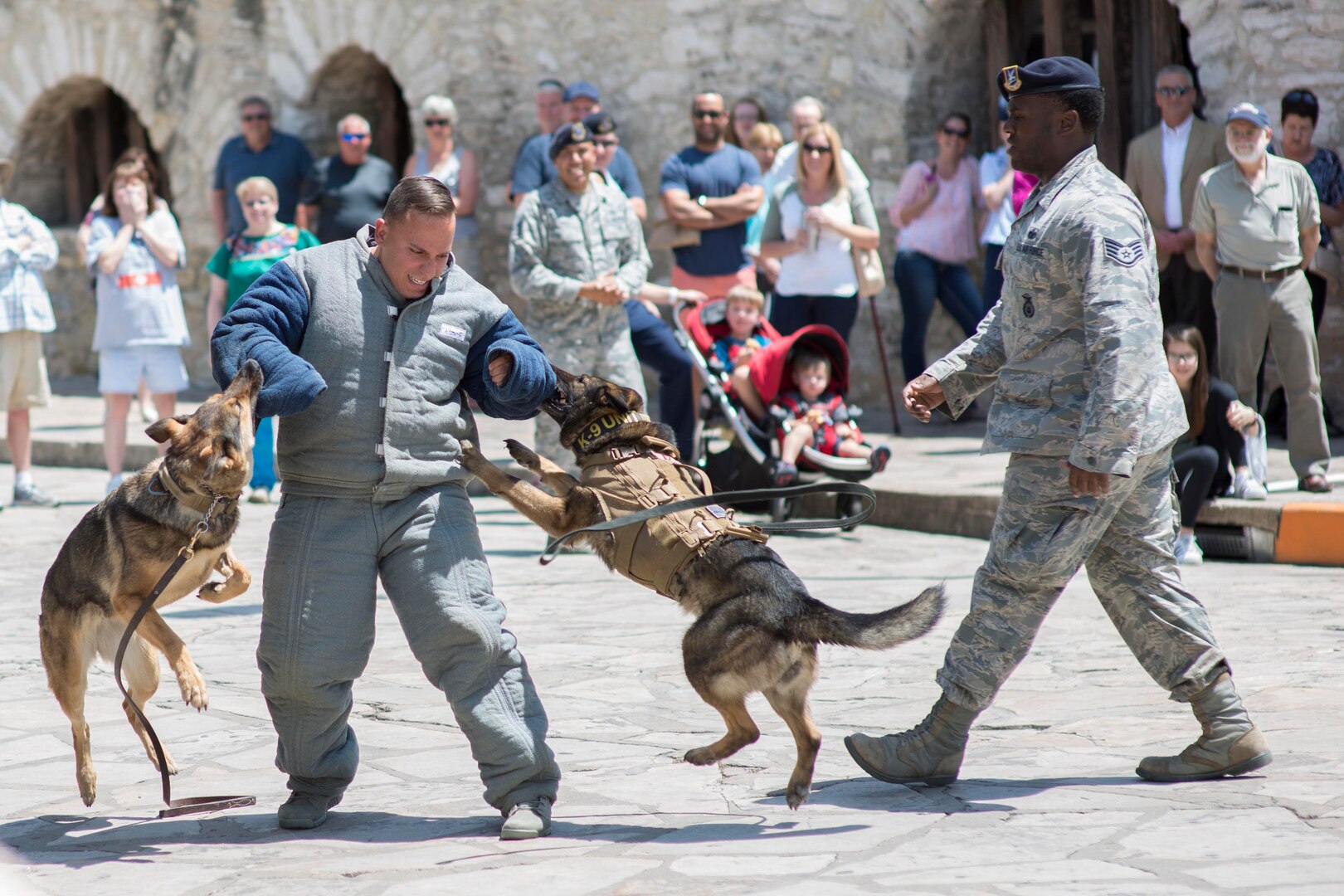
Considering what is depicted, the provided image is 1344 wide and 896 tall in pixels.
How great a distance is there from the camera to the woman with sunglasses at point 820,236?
400 inches

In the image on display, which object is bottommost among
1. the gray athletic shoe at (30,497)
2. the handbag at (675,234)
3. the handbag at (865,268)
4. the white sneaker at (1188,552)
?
the white sneaker at (1188,552)

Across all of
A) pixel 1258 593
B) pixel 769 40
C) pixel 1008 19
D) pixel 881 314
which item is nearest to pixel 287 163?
pixel 769 40

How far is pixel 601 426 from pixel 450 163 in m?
8.46

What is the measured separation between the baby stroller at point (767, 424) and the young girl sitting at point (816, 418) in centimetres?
5

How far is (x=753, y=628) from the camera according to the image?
4.13m

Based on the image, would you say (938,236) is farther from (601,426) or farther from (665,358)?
(601,426)

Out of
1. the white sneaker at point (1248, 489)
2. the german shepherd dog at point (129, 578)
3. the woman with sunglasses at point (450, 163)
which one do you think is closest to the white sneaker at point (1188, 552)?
the white sneaker at point (1248, 489)

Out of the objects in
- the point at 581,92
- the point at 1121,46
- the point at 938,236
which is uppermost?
the point at 1121,46

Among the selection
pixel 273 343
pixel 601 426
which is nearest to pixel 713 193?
pixel 601 426

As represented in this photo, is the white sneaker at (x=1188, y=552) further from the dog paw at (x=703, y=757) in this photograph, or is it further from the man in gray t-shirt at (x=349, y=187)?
the man in gray t-shirt at (x=349, y=187)

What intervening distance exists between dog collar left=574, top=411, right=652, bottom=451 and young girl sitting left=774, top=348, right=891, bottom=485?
425 centimetres

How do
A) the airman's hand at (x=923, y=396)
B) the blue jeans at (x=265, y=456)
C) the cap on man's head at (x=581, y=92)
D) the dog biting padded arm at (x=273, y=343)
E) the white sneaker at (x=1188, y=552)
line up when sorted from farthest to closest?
the cap on man's head at (x=581, y=92)
the blue jeans at (x=265, y=456)
the white sneaker at (x=1188, y=552)
the airman's hand at (x=923, y=396)
the dog biting padded arm at (x=273, y=343)

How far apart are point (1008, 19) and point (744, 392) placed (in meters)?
4.78

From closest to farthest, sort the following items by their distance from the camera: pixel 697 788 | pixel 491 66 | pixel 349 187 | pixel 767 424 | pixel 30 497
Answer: pixel 697 788 < pixel 767 424 < pixel 30 497 < pixel 349 187 < pixel 491 66
